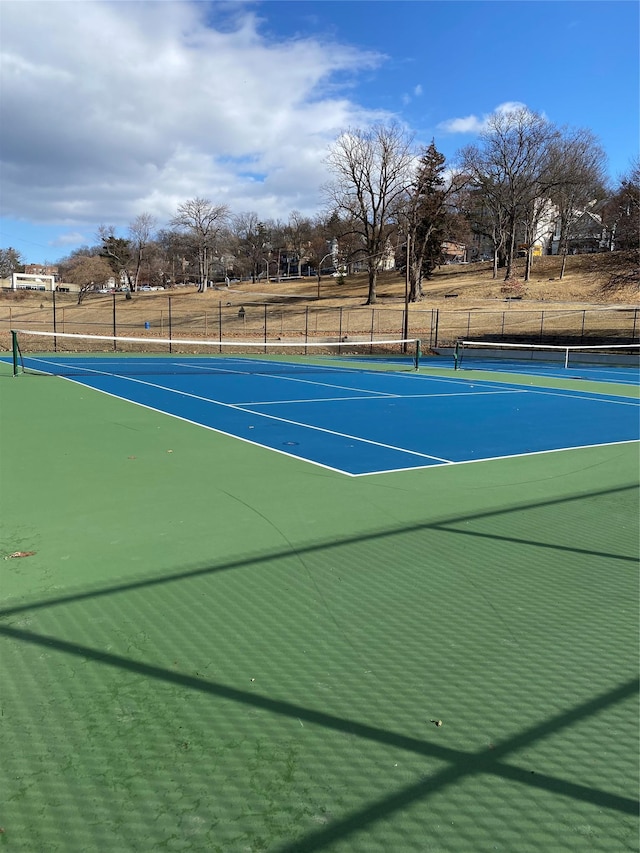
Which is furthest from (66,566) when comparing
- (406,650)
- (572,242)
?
(572,242)

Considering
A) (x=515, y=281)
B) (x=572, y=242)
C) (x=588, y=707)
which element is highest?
(x=572, y=242)

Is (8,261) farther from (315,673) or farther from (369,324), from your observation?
(315,673)

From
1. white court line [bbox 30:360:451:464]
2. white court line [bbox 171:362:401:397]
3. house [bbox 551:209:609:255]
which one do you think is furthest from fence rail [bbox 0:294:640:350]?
house [bbox 551:209:609:255]

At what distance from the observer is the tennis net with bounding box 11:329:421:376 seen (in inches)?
852

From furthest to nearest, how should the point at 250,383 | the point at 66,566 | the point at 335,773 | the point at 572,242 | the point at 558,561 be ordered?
1. the point at 572,242
2. the point at 250,383
3. the point at 558,561
4. the point at 66,566
5. the point at 335,773

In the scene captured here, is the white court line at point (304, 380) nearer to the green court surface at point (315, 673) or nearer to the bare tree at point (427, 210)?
the green court surface at point (315, 673)

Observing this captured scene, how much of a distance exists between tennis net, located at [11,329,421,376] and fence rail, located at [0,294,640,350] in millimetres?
1428

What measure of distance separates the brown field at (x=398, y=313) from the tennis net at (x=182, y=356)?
1.62 meters

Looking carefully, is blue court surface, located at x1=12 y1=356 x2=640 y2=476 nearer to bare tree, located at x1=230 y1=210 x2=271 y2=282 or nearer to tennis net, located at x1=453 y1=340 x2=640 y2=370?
tennis net, located at x1=453 y1=340 x2=640 y2=370

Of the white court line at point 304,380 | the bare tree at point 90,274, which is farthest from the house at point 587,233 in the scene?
the white court line at point 304,380

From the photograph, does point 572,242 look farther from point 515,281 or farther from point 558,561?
point 558,561

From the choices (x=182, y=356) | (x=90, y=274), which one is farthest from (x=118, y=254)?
(x=182, y=356)

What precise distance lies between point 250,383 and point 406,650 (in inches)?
592

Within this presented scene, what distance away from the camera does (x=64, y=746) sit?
2562 millimetres
